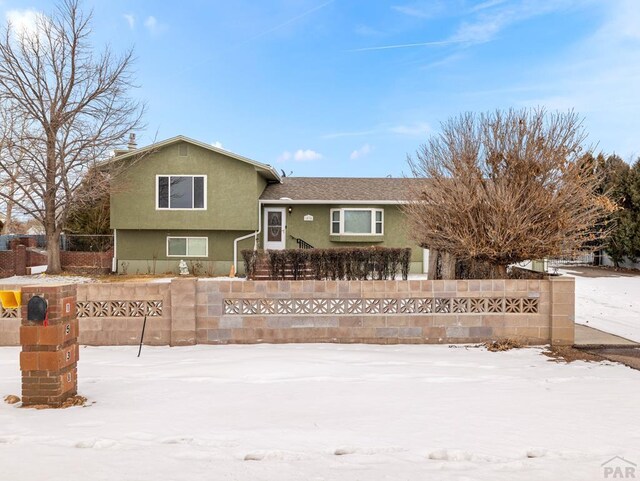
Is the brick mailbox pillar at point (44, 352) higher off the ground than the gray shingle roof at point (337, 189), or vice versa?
the gray shingle roof at point (337, 189)

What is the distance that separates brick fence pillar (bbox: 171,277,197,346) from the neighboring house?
530 inches

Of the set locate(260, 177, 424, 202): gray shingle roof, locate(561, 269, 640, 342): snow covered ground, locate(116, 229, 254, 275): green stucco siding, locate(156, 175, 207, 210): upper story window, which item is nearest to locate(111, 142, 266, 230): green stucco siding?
locate(156, 175, 207, 210): upper story window

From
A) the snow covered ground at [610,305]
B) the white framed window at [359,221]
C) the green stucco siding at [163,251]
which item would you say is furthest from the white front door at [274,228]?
the snow covered ground at [610,305]

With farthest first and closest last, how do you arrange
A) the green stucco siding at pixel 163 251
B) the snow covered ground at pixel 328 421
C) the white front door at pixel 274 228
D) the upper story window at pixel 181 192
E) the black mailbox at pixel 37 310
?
the white front door at pixel 274 228, the green stucco siding at pixel 163 251, the upper story window at pixel 181 192, the black mailbox at pixel 37 310, the snow covered ground at pixel 328 421

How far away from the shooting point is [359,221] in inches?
914

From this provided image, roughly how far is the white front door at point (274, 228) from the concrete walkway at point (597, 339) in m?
15.8

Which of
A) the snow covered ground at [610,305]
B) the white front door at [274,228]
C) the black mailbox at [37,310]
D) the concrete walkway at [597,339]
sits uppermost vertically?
the white front door at [274,228]

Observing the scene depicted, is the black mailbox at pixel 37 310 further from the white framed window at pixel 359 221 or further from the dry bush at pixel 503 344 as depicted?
the white framed window at pixel 359 221

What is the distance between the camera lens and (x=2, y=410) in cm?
515

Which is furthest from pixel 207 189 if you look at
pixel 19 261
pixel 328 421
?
pixel 328 421

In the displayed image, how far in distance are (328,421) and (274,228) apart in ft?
62.6

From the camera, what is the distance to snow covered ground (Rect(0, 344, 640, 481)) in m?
3.77

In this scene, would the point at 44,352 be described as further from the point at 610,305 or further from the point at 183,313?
the point at 610,305

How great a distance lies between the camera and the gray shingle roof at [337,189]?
23203 mm
